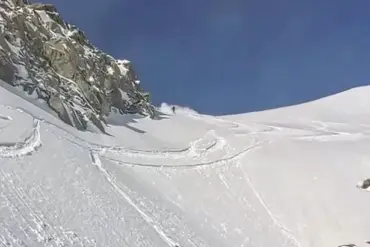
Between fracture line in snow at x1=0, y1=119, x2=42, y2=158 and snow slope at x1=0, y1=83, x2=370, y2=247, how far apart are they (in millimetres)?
50

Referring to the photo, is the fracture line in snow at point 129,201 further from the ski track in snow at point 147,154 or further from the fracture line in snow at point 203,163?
the fracture line in snow at point 203,163

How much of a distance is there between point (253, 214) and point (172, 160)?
5194mm

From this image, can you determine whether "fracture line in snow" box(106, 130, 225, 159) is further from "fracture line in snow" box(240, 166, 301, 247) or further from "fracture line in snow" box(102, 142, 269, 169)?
"fracture line in snow" box(240, 166, 301, 247)

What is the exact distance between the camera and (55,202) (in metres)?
15.9

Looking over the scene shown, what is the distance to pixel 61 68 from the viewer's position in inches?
1238

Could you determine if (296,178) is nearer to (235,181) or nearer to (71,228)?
(235,181)

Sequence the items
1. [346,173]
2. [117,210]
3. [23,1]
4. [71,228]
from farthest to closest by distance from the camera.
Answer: [23,1], [346,173], [117,210], [71,228]

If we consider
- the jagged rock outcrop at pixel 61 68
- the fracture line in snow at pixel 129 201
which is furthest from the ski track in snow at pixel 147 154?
the jagged rock outcrop at pixel 61 68

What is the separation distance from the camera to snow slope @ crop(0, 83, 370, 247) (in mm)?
15688

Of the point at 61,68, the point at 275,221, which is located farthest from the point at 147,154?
the point at 61,68

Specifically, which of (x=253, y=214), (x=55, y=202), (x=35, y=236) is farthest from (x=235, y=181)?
(x=35, y=236)

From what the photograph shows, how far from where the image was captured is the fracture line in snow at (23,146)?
1777cm

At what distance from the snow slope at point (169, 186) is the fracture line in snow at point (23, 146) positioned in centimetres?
5

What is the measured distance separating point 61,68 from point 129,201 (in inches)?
585
